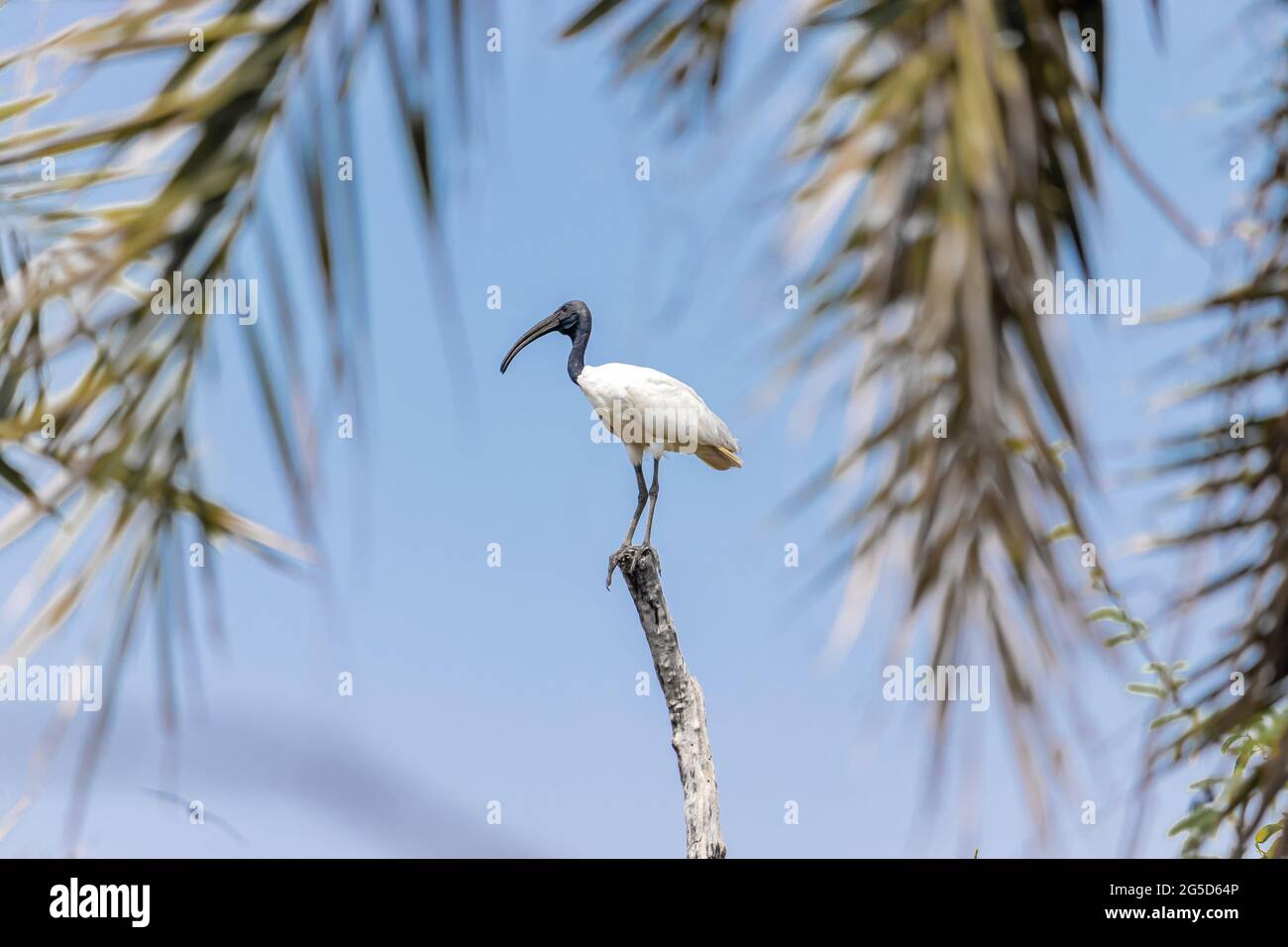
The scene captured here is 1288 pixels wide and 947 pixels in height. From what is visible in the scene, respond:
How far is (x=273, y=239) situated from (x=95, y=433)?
29cm

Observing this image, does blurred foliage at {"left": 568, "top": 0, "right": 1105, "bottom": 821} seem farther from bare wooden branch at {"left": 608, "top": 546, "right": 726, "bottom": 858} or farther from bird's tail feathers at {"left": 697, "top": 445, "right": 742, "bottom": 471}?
bird's tail feathers at {"left": 697, "top": 445, "right": 742, "bottom": 471}

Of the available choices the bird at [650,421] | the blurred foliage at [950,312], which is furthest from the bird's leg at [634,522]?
the blurred foliage at [950,312]

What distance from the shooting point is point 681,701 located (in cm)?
534

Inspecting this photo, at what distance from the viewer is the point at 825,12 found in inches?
46.9

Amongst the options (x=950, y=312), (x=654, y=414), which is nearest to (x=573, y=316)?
(x=654, y=414)

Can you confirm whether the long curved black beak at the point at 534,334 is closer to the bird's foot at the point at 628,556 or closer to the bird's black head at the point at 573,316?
the bird's black head at the point at 573,316

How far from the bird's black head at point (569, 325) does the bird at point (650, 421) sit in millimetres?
665

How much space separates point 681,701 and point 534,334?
236cm

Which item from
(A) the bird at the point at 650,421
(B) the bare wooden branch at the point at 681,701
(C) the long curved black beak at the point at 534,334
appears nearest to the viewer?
(B) the bare wooden branch at the point at 681,701

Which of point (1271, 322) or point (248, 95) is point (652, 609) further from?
point (248, 95)

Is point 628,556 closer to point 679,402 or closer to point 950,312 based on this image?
point 679,402

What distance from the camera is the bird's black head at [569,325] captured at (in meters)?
6.68

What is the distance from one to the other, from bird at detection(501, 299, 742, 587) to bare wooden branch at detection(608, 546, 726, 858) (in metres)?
0.10

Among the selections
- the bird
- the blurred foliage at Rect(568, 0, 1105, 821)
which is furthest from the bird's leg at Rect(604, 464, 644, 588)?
the blurred foliage at Rect(568, 0, 1105, 821)
